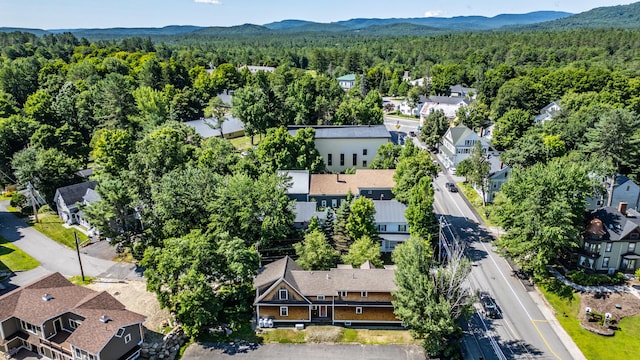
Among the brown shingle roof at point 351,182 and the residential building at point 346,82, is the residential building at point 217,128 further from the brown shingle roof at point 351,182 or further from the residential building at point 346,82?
the residential building at point 346,82

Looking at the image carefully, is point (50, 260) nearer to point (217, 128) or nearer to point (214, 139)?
point (214, 139)

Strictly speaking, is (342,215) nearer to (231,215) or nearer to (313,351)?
(231,215)

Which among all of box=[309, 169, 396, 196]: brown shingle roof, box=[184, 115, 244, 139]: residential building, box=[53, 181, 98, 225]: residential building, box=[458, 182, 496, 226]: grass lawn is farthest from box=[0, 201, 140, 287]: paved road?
box=[458, 182, 496, 226]: grass lawn

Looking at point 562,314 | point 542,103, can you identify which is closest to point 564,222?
point 562,314

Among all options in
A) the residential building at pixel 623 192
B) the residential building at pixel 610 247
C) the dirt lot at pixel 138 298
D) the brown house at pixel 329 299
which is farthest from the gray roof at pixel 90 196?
the residential building at pixel 623 192

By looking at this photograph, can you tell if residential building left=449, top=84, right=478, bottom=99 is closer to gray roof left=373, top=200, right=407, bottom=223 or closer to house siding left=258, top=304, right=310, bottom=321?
gray roof left=373, top=200, right=407, bottom=223
